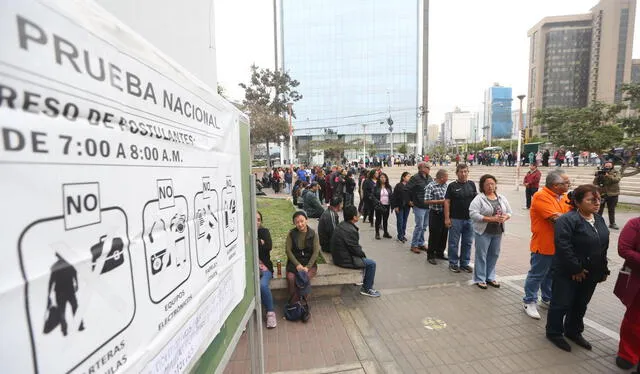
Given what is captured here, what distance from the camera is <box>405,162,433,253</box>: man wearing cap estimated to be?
6.75m

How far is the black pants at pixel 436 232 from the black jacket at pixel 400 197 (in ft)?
3.96

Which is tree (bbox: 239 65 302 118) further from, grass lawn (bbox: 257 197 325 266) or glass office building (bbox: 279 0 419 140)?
glass office building (bbox: 279 0 419 140)

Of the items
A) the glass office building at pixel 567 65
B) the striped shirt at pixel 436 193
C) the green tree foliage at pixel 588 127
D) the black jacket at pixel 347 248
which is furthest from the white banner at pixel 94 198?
the glass office building at pixel 567 65

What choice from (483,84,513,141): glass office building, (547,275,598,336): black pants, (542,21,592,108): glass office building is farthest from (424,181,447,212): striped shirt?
(483,84,513,141): glass office building

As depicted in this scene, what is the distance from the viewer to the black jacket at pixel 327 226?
5.48 meters

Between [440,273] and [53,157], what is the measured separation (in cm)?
585

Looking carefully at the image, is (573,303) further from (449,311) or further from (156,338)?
(156,338)

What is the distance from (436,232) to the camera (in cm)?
620

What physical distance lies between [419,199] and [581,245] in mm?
3483

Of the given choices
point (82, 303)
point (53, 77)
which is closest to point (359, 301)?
point (82, 303)

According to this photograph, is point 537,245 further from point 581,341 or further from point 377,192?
point 377,192

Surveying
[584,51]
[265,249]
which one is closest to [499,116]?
[584,51]

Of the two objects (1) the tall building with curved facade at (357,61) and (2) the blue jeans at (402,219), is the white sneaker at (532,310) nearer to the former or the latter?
(2) the blue jeans at (402,219)

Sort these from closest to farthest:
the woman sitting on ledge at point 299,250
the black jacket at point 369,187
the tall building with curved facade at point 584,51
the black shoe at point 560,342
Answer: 1. the black shoe at point 560,342
2. the woman sitting on ledge at point 299,250
3. the black jacket at point 369,187
4. the tall building with curved facade at point 584,51
